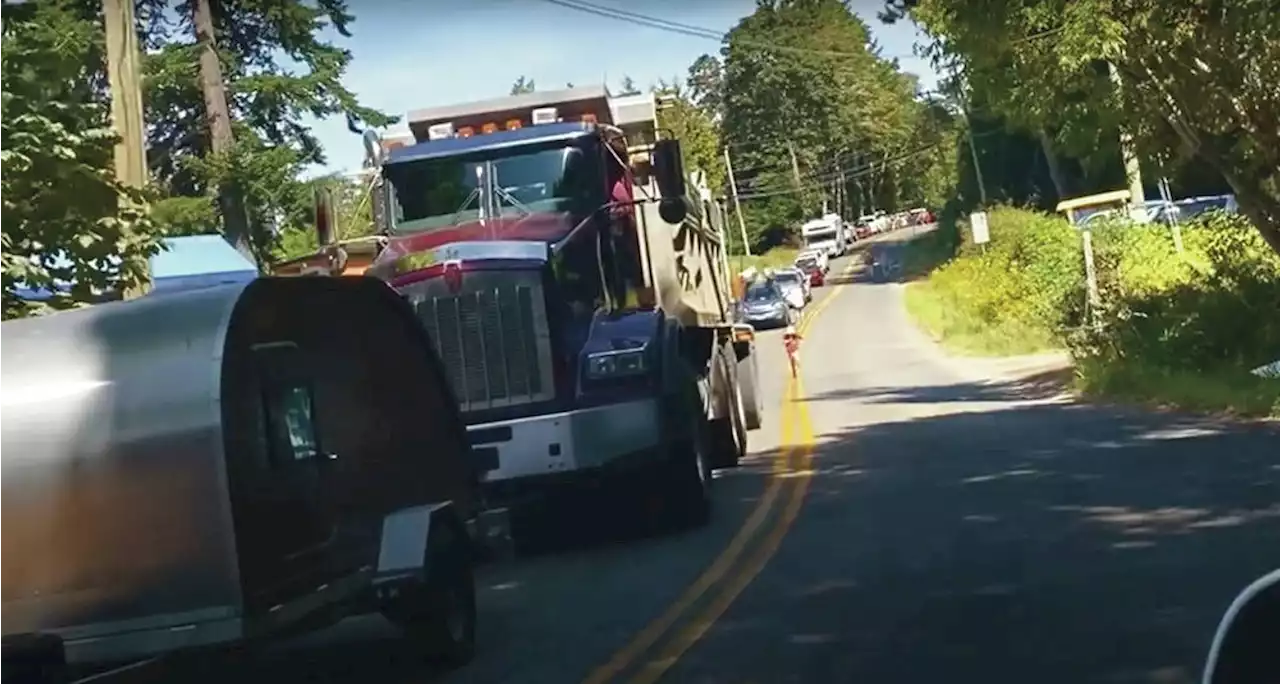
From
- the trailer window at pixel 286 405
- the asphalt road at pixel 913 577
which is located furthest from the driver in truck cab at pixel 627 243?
the trailer window at pixel 286 405

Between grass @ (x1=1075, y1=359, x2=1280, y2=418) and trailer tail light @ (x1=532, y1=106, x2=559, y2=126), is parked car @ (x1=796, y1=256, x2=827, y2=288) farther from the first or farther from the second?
trailer tail light @ (x1=532, y1=106, x2=559, y2=126)

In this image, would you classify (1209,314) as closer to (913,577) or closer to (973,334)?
(913,577)

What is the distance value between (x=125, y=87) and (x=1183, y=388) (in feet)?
42.9

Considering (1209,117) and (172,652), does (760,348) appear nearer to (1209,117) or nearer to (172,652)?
(1209,117)

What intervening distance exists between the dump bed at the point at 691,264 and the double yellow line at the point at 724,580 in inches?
67.2

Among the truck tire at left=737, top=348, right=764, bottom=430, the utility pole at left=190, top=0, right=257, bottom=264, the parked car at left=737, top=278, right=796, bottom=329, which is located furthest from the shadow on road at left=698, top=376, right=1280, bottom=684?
the parked car at left=737, top=278, right=796, bottom=329

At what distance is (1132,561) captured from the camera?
10.6 m

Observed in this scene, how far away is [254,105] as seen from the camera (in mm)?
36188

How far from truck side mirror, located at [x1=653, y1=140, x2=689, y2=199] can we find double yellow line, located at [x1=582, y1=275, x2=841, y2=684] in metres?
2.75

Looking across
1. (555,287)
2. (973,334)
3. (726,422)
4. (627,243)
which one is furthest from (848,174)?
(555,287)

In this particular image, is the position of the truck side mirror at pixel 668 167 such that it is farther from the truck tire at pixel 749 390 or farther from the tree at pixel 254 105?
the tree at pixel 254 105

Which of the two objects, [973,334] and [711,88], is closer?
[973,334]

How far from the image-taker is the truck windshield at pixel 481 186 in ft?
48.8

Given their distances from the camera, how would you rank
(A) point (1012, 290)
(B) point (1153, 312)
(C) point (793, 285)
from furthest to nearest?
(C) point (793, 285)
(A) point (1012, 290)
(B) point (1153, 312)
